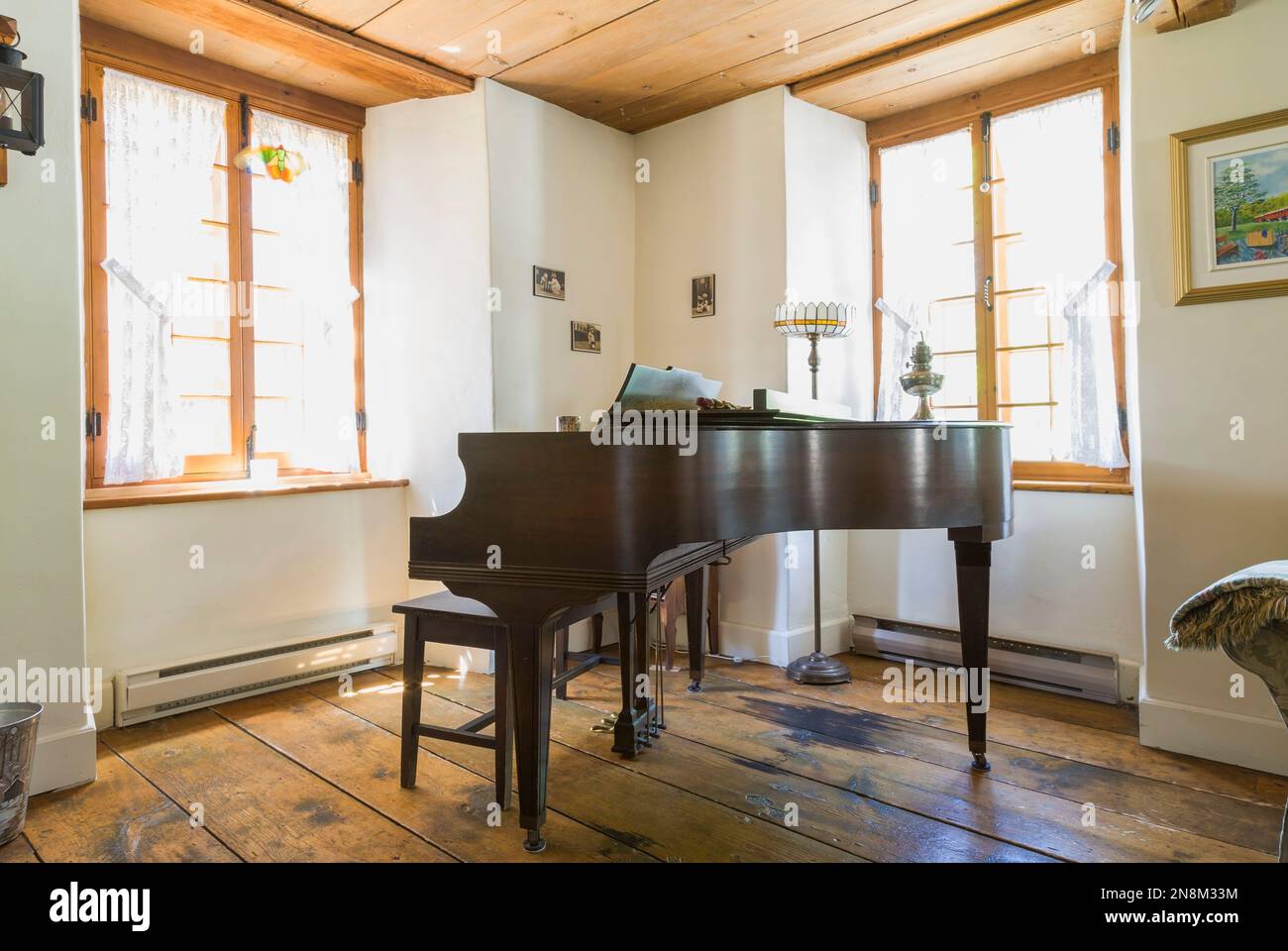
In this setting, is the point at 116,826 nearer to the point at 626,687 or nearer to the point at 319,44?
the point at 626,687

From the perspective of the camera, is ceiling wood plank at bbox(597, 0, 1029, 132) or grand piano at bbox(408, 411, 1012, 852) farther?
ceiling wood plank at bbox(597, 0, 1029, 132)

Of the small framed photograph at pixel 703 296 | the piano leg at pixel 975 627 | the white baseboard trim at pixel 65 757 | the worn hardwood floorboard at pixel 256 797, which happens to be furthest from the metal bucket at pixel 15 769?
the small framed photograph at pixel 703 296

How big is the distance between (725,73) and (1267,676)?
2959 mm

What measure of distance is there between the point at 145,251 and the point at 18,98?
943mm

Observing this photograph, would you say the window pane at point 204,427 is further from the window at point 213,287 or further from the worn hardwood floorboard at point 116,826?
the worn hardwood floorboard at point 116,826

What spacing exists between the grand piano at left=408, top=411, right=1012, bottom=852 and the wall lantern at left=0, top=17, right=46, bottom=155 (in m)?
1.44

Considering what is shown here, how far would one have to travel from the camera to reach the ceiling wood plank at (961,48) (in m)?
2.98

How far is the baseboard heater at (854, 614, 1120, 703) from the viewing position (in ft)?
10.6

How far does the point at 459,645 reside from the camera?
2326 mm

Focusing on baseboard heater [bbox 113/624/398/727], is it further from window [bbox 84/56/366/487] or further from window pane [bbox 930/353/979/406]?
window pane [bbox 930/353/979/406]

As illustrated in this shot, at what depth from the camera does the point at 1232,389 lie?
259cm

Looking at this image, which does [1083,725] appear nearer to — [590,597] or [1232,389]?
[1232,389]

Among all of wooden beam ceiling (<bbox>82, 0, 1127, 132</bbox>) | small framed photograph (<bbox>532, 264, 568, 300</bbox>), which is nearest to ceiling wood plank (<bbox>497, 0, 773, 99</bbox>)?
wooden beam ceiling (<bbox>82, 0, 1127, 132</bbox>)
